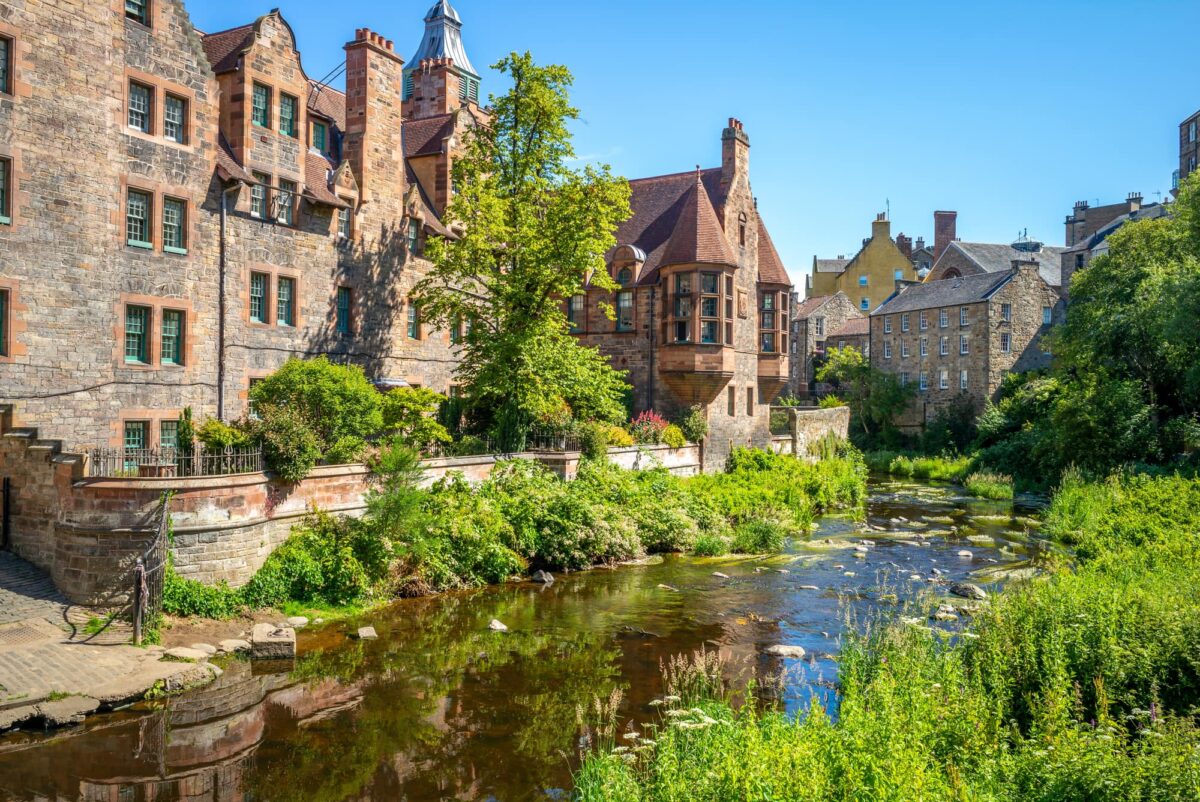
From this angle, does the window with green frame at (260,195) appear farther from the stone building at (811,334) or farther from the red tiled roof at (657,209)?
the stone building at (811,334)

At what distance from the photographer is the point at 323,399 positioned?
19.8m

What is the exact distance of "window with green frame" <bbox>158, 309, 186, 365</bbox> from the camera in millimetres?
21094

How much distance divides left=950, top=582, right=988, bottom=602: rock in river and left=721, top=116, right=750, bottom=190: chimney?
20.9 meters

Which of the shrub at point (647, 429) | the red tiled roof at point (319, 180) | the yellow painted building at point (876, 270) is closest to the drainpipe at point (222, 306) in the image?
the red tiled roof at point (319, 180)

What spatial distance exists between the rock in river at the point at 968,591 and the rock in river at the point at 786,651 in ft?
18.8

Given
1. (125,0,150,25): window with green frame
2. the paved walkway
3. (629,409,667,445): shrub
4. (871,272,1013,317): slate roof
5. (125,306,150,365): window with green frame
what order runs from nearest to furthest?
1. the paved walkway
2. (125,0,150,25): window with green frame
3. (125,306,150,365): window with green frame
4. (629,409,667,445): shrub
5. (871,272,1013,317): slate roof

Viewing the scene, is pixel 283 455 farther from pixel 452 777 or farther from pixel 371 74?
pixel 371 74

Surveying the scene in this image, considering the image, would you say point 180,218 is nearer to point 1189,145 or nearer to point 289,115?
point 289,115

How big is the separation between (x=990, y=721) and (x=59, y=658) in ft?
45.2

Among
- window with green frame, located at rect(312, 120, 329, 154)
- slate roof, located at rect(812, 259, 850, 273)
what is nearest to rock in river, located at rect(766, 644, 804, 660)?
window with green frame, located at rect(312, 120, 329, 154)

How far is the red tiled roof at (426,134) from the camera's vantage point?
30781 mm

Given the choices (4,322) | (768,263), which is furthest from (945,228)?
(4,322)

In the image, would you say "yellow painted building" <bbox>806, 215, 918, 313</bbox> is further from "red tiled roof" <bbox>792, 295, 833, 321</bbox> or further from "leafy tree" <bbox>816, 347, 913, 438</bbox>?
"leafy tree" <bbox>816, 347, 913, 438</bbox>

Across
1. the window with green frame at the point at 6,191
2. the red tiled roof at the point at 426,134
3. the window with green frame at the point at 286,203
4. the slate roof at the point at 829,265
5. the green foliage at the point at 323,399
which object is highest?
the slate roof at the point at 829,265
